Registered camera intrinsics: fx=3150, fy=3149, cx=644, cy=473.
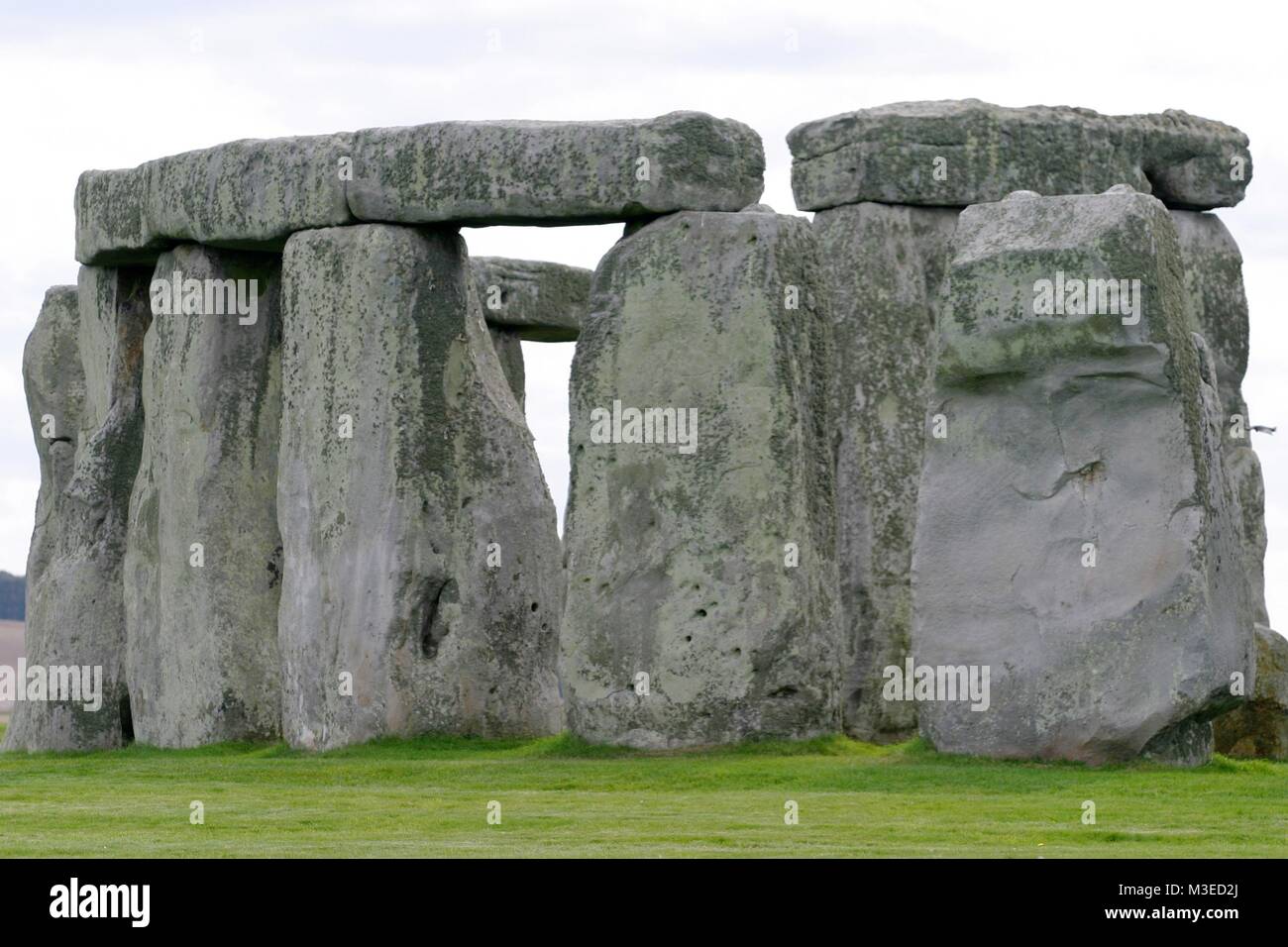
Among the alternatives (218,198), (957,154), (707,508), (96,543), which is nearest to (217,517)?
(96,543)

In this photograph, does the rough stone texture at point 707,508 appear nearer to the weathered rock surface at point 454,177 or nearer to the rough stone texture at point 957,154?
the weathered rock surface at point 454,177

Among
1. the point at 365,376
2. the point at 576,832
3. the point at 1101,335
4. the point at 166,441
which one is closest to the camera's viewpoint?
the point at 576,832

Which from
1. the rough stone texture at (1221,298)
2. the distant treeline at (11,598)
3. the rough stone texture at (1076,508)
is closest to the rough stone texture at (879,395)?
the rough stone texture at (1221,298)

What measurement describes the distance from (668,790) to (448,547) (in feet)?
13.4

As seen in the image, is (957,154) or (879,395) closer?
(879,395)

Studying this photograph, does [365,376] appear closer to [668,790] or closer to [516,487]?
[516,487]

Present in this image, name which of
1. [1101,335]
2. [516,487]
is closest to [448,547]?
[516,487]

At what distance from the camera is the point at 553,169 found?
68.3ft

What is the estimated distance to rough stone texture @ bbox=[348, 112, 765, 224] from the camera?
67.3 feet

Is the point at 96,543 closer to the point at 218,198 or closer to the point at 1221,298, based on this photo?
the point at 218,198

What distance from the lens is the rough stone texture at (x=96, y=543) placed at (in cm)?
2423

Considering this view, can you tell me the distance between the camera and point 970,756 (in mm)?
18375

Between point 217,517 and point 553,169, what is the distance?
164 inches

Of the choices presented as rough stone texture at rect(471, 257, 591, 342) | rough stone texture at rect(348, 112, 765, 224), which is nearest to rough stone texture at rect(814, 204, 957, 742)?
rough stone texture at rect(471, 257, 591, 342)
